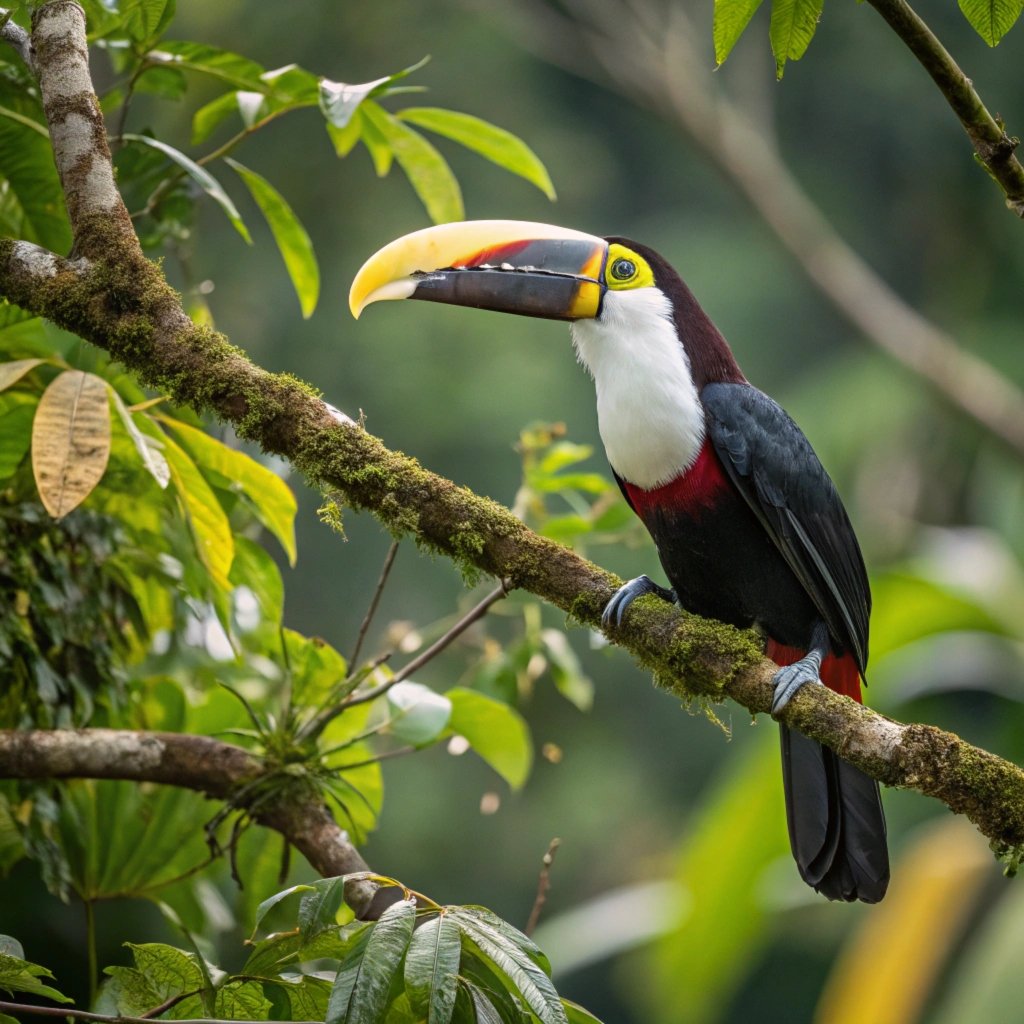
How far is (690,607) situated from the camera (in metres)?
2.55

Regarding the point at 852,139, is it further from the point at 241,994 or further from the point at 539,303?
the point at 241,994

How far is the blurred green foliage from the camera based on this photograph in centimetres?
234

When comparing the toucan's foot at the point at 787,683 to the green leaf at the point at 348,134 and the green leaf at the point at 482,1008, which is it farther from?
the green leaf at the point at 348,134

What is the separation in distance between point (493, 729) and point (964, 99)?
136cm

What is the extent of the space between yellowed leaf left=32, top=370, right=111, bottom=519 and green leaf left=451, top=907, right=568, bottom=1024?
2.47 ft

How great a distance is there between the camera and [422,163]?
102 inches

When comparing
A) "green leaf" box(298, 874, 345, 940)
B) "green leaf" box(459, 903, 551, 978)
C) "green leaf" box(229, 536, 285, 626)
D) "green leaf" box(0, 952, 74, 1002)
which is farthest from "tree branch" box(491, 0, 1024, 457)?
"green leaf" box(0, 952, 74, 1002)

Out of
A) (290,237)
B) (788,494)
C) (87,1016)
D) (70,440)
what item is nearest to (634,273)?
(788,494)

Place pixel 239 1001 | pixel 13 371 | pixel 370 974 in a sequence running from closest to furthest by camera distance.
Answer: pixel 370 974 < pixel 239 1001 < pixel 13 371

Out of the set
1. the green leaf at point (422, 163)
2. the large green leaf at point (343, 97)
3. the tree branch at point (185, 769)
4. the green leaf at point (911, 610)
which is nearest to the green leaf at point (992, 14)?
the large green leaf at point (343, 97)

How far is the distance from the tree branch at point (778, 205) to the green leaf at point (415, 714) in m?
5.19

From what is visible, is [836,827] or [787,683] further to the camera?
[836,827]

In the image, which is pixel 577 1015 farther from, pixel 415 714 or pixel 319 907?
pixel 415 714

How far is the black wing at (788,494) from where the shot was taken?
2.45 m
